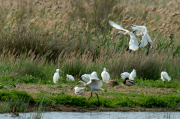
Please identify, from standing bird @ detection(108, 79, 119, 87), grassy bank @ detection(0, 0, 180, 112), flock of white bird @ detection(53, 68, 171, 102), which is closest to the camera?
flock of white bird @ detection(53, 68, 171, 102)

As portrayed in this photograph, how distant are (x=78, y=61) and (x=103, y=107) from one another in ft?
16.2

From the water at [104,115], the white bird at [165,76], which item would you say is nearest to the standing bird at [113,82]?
the white bird at [165,76]

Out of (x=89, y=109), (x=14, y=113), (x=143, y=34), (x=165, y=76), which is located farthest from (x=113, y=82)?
(x=14, y=113)

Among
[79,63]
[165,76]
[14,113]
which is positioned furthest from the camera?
[79,63]

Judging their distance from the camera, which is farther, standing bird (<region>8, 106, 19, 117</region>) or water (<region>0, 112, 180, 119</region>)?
water (<region>0, 112, 180, 119</region>)

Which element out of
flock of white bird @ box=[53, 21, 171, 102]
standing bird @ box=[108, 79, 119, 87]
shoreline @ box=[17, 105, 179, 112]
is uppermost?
flock of white bird @ box=[53, 21, 171, 102]

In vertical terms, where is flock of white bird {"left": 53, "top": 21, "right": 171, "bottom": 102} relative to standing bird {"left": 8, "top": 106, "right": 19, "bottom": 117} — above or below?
above

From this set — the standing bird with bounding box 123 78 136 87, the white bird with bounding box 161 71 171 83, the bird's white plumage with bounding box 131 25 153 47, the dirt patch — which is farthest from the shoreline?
the white bird with bounding box 161 71 171 83

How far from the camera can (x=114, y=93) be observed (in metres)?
9.61

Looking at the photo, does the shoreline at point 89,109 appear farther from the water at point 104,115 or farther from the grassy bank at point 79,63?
the water at point 104,115

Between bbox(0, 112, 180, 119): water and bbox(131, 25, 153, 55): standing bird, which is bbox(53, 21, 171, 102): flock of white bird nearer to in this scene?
bbox(131, 25, 153, 55): standing bird

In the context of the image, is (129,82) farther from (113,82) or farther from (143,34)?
(143,34)

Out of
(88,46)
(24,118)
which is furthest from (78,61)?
(24,118)

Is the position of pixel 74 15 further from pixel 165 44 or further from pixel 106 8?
pixel 165 44
